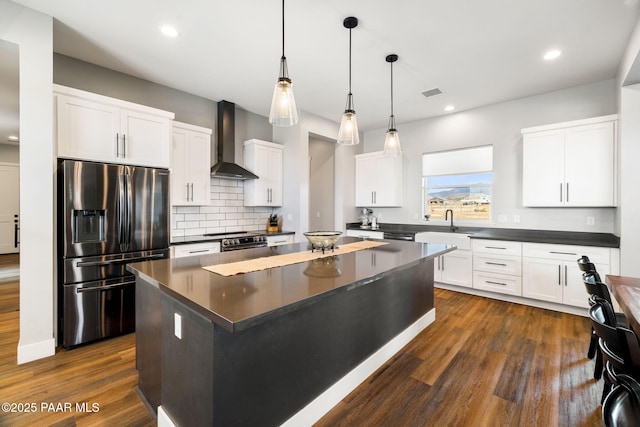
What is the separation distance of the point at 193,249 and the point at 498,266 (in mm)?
4097

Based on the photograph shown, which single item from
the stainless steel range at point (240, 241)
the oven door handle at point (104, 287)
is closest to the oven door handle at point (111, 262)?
the oven door handle at point (104, 287)

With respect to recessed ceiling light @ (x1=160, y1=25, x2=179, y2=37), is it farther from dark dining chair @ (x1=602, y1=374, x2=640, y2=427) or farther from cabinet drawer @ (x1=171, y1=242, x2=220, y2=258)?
dark dining chair @ (x1=602, y1=374, x2=640, y2=427)

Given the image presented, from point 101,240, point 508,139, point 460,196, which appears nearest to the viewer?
point 101,240

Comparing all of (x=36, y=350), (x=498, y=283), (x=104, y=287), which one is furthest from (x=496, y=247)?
(x=36, y=350)

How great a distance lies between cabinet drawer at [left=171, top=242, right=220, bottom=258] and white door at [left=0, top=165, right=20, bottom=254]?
7112 millimetres

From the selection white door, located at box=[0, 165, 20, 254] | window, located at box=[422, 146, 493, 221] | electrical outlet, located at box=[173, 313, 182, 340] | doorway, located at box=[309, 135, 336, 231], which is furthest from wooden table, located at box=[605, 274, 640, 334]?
white door, located at box=[0, 165, 20, 254]

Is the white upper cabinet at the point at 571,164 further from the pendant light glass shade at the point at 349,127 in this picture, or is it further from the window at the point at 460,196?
the pendant light glass shade at the point at 349,127

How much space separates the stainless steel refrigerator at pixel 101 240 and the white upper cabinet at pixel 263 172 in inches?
66.4

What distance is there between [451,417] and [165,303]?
1.88m

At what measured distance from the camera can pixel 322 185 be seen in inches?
243

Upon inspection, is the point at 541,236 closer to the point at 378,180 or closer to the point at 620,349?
the point at 378,180

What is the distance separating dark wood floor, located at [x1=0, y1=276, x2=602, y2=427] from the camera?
1.79 m


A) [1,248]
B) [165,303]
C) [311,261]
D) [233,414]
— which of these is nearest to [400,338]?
[311,261]

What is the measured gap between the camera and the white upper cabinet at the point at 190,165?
3.72m
